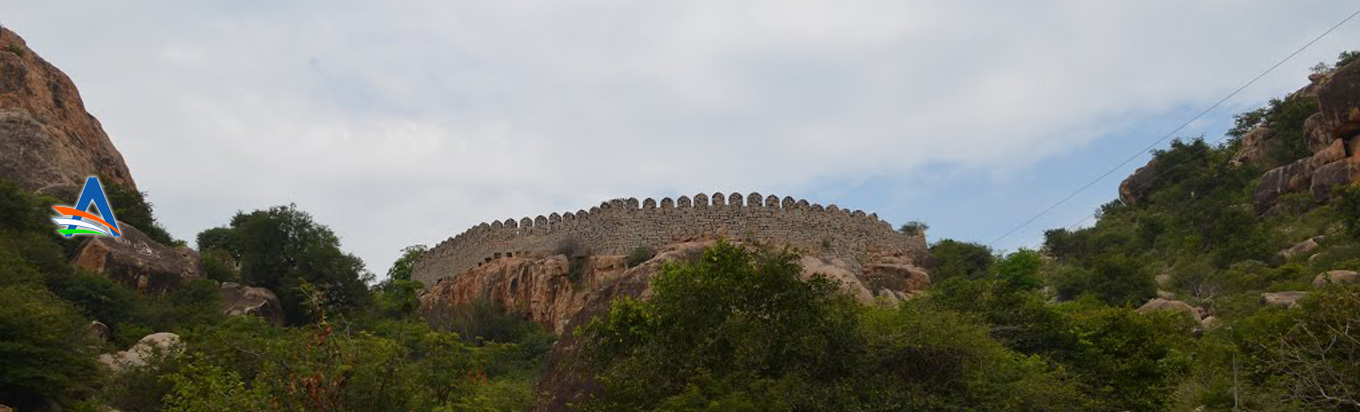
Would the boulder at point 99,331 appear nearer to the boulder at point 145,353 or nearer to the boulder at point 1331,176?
the boulder at point 145,353

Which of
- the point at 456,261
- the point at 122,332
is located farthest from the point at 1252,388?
the point at 456,261

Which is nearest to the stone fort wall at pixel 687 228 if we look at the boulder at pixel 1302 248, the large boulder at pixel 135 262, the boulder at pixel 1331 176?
the large boulder at pixel 135 262

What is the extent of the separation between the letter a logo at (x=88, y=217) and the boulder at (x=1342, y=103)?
38.8m

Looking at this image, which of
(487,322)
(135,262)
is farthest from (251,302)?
A: (487,322)

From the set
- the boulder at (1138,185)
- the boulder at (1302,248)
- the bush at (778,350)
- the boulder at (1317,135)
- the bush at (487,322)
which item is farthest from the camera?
the boulder at (1138,185)

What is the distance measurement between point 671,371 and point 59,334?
13.0m

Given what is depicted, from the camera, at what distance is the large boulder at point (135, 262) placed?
33.2 metres

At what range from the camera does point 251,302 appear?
34.5 meters

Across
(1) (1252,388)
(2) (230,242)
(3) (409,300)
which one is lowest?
(1) (1252,388)

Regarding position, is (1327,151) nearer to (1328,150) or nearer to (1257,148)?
(1328,150)

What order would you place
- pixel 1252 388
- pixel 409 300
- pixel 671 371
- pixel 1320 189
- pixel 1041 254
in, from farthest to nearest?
pixel 1041 254 → pixel 1320 189 → pixel 1252 388 → pixel 671 371 → pixel 409 300

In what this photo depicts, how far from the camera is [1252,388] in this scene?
17828mm

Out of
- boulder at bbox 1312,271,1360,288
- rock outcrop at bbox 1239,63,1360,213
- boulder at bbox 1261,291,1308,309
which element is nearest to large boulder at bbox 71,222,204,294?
boulder at bbox 1261,291,1308,309

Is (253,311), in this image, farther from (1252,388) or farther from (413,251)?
(1252,388)
